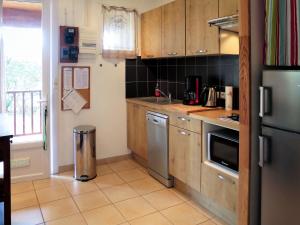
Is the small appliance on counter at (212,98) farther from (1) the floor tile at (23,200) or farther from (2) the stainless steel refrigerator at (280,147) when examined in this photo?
(1) the floor tile at (23,200)

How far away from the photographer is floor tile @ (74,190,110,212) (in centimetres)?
268

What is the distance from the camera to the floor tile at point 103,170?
3.57 meters

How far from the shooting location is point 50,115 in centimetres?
345

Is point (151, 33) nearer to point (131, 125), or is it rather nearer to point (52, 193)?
point (131, 125)

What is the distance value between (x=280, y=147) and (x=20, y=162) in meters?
2.91

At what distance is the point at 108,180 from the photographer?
3330mm

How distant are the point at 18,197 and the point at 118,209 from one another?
1127 millimetres

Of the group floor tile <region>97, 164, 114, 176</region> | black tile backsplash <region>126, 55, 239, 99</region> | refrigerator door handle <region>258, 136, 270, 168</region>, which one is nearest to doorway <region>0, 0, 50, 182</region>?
floor tile <region>97, 164, 114, 176</region>

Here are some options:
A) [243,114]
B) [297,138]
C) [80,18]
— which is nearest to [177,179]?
[243,114]

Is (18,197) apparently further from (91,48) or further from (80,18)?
(80,18)

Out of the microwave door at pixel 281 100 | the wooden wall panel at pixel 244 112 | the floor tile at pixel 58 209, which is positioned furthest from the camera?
the floor tile at pixel 58 209

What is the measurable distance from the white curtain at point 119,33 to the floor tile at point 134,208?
2.03m

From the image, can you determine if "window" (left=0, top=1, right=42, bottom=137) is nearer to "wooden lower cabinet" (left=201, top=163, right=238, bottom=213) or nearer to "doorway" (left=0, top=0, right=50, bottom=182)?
"doorway" (left=0, top=0, right=50, bottom=182)

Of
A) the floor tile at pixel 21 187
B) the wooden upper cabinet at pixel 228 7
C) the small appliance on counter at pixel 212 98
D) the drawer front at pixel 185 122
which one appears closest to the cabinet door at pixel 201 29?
the wooden upper cabinet at pixel 228 7
